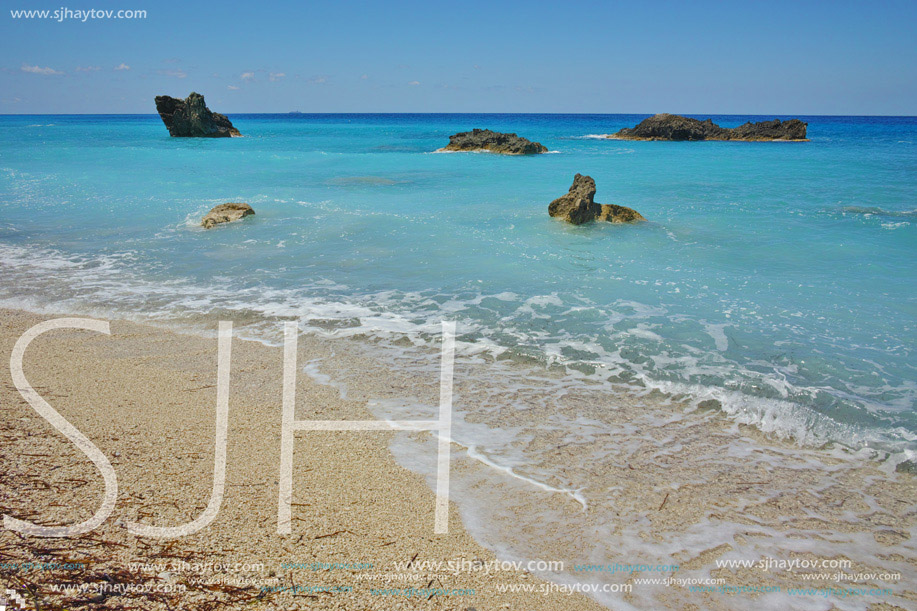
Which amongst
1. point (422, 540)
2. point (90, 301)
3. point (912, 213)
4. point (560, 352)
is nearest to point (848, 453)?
point (560, 352)

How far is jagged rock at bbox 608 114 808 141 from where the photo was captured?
5606 centimetres

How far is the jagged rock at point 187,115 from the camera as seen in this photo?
54.0 meters

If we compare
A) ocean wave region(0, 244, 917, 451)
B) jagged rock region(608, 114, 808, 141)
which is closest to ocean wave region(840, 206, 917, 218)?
ocean wave region(0, 244, 917, 451)

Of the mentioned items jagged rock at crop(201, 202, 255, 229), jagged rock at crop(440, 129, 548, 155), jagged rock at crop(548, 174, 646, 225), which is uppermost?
jagged rock at crop(440, 129, 548, 155)

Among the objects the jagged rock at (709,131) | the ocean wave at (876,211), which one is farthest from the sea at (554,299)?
the jagged rock at (709,131)

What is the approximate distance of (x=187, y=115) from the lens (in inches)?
2131

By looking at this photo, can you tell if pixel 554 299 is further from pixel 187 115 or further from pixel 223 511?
pixel 187 115

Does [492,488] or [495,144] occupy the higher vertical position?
[495,144]

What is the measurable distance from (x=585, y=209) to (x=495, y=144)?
28834 millimetres

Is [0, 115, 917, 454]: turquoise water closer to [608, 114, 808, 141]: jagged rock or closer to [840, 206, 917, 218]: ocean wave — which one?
[840, 206, 917, 218]: ocean wave

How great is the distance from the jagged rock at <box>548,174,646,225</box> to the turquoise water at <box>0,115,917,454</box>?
1.37 feet

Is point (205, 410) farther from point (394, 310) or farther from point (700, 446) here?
point (700, 446)

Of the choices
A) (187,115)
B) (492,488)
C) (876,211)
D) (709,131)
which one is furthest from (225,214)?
(709,131)

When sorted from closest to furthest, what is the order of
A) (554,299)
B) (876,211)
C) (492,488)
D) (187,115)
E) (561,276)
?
1. (492,488)
2. (554,299)
3. (561,276)
4. (876,211)
5. (187,115)
